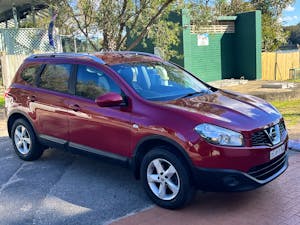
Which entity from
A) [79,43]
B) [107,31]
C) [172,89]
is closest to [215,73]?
[79,43]

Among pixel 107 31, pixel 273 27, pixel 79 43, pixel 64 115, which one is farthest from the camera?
pixel 273 27

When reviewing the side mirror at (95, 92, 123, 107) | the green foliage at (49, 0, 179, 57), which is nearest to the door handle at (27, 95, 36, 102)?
the side mirror at (95, 92, 123, 107)

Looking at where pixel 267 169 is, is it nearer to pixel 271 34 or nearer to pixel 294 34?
pixel 271 34

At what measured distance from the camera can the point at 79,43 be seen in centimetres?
1738

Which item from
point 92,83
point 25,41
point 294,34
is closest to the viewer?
point 92,83

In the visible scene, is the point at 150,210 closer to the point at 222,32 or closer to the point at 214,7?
the point at 214,7

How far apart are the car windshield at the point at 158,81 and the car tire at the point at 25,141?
2.15 meters

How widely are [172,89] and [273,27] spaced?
82.8 feet

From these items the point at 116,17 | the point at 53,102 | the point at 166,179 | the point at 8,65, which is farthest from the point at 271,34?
the point at 166,179

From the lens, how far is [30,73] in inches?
264

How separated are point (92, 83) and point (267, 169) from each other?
2.62 meters

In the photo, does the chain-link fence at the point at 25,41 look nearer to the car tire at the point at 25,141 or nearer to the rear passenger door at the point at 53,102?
the car tire at the point at 25,141

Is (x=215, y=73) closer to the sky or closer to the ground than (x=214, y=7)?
closer to the ground

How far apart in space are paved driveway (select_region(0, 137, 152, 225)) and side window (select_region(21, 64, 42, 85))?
1389 mm
